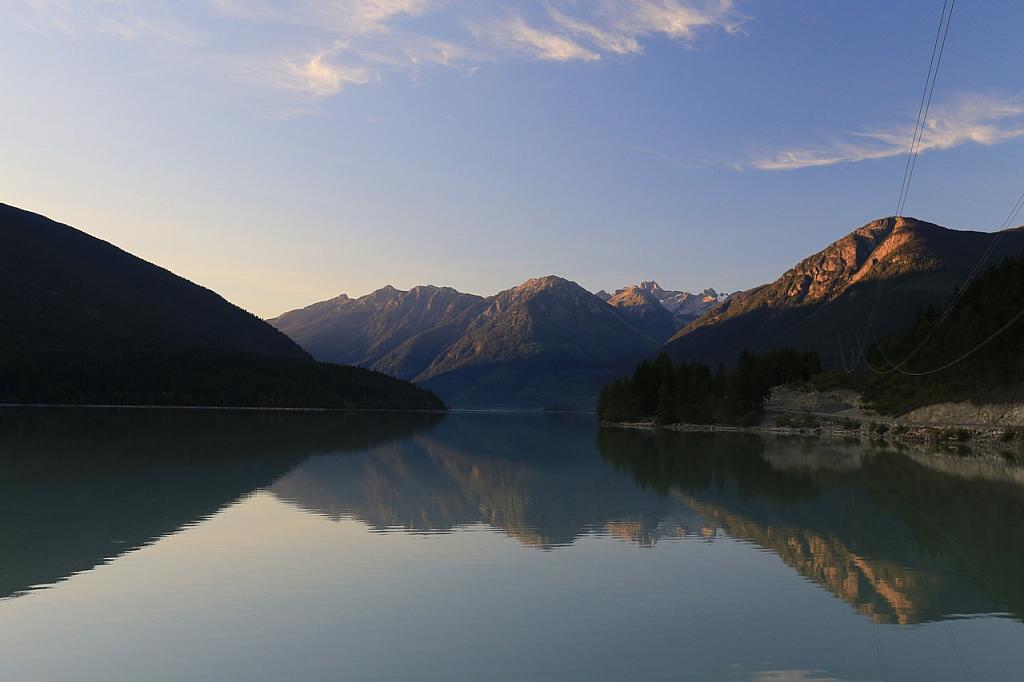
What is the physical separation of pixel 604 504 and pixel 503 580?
16.5 m

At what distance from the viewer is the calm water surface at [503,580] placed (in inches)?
546

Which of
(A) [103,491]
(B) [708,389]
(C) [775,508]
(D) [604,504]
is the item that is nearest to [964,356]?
(B) [708,389]

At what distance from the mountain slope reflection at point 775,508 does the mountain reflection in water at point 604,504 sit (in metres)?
0.10

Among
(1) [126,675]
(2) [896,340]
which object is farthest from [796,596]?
(2) [896,340]

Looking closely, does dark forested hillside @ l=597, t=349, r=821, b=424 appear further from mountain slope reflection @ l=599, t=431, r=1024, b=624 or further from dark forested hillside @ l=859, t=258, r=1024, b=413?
mountain slope reflection @ l=599, t=431, r=1024, b=624

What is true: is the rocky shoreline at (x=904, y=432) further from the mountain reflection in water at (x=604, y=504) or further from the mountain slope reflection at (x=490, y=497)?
the mountain slope reflection at (x=490, y=497)

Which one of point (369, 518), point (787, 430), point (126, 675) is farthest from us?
point (787, 430)

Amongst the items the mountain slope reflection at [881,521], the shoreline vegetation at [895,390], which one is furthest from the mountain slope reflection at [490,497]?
the shoreline vegetation at [895,390]

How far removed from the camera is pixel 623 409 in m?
167

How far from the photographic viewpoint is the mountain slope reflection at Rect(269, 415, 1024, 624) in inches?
805

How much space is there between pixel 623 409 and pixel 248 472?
12626cm

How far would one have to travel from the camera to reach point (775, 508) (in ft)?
112

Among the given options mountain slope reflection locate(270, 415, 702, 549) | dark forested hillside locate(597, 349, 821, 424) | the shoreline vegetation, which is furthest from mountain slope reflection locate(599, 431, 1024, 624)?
dark forested hillside locate(597, 349, 821, 424)

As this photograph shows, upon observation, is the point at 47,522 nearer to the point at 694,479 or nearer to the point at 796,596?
the point at 796,596
